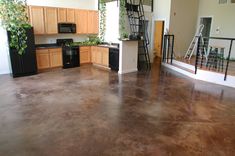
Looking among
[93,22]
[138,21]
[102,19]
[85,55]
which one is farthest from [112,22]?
[85,55]

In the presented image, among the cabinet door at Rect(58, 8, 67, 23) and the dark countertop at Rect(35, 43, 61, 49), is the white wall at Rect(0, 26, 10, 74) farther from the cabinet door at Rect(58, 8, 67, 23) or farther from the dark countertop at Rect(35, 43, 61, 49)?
the cabinet door at Rect(58, 8, 67, 23)

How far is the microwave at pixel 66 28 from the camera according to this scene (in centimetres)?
758

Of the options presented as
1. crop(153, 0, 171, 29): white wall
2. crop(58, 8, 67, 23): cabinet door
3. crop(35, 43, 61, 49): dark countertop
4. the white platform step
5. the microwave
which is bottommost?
the white platform step

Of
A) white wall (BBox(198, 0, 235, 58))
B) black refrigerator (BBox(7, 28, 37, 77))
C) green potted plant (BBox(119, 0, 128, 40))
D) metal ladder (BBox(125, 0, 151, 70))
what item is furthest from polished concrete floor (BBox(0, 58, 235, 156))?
white wall (BBox(198, 0, 235, 58))

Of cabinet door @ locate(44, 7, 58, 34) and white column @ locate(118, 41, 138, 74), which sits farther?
cabinet door @ locate(44, 7, 58, 34)

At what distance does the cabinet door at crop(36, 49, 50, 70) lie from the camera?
7077mm

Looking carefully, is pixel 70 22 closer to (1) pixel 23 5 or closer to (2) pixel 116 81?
(1) pixel 23 5

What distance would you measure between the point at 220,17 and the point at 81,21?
6.64 m

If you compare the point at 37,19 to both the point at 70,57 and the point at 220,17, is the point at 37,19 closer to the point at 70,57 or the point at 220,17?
the point at 70,57

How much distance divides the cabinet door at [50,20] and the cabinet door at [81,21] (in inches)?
39.6

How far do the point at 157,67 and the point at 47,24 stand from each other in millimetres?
4886

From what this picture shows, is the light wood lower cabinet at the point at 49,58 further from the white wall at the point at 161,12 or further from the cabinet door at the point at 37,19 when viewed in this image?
the white wall at the point at 161,12

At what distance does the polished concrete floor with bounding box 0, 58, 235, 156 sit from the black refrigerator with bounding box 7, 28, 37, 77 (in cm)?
42

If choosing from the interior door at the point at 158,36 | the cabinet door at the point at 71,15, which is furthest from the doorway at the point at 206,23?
the cabinet door at the point at 71,15
